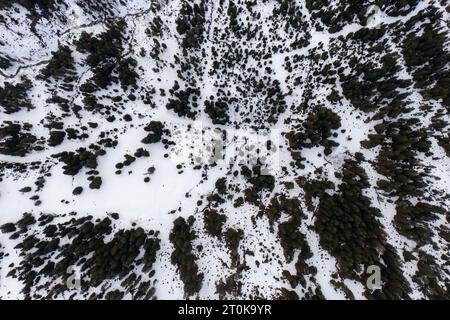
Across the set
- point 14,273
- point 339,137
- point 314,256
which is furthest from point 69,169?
point 339,137

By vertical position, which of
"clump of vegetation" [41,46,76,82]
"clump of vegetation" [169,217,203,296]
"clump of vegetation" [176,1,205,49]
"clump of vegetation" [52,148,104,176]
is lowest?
"clump of vegetation" [169,217,203,296]

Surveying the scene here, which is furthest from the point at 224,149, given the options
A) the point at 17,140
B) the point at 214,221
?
the point at 17,140

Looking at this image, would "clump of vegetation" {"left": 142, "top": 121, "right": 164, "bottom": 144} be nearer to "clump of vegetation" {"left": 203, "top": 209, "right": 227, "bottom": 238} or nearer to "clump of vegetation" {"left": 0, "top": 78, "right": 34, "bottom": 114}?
"clump of vegetation" {"left": 203, "top": 209, "right": 227, "bottom": 238}

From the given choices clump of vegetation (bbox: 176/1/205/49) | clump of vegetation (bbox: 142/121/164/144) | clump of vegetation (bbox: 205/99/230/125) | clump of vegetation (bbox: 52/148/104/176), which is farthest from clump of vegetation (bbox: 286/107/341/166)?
clump of vegetation (bbox: 52/148/104/176)

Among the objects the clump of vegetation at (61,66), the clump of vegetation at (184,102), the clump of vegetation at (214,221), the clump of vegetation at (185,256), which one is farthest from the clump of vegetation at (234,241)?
the clump of vegetation at (61,66)

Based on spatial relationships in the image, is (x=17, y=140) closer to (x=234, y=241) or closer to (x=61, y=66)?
(x=61, y=66)

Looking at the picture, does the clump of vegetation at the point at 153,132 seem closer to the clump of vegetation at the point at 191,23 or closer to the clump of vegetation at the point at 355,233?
the clump of vegetation at the point at 191,23

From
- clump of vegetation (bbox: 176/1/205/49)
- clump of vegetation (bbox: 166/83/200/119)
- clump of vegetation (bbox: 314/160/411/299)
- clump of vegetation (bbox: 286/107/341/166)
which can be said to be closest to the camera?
clump of vegetation (bbox: 314/160/411/299)

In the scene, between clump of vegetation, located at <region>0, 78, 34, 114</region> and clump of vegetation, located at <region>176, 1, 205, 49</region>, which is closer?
clump of vegetation, located at <region>0, 78, 34, 114</region>
